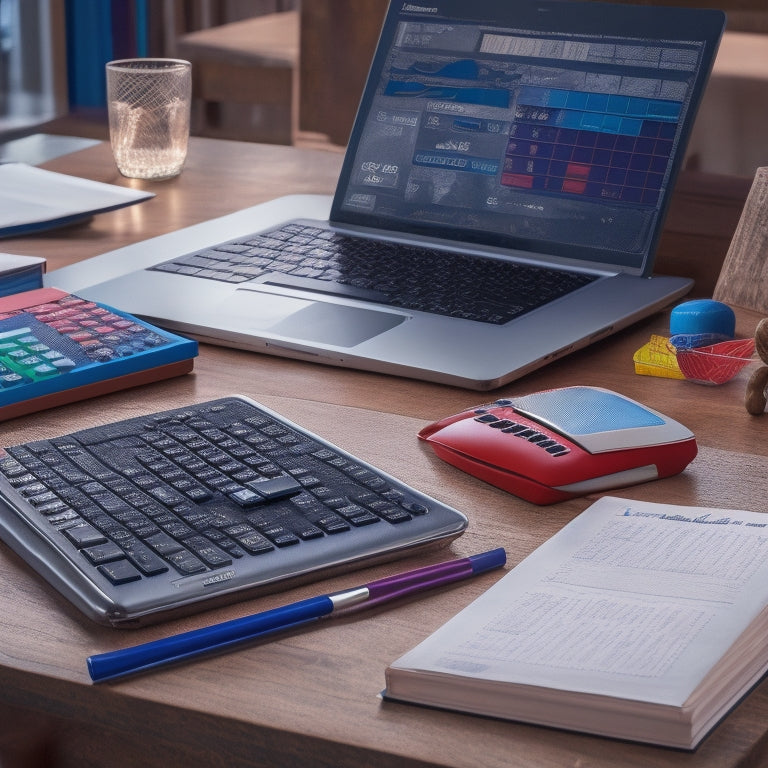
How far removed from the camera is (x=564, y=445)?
2.33ft

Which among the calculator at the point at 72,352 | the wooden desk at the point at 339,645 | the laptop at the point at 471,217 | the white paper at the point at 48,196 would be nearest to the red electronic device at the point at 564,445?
the wooden desk at the point at 339,645

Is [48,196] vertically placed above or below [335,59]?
below

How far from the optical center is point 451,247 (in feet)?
3.88

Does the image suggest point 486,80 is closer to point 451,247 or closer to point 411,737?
point 451,247

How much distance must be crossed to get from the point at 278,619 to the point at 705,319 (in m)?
0.51

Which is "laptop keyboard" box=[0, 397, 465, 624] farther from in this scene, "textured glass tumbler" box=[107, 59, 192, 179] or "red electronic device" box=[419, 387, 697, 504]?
"textured glass tumbler" box=[107, 59, 192, 179]

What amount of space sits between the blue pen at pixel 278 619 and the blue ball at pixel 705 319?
39cm

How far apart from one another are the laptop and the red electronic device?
135 millimetres

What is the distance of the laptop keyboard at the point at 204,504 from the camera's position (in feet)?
1.91

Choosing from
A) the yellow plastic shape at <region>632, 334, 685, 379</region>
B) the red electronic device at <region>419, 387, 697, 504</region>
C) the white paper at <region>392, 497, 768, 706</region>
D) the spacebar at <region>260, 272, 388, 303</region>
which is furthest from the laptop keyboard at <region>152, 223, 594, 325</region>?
the white paper at <region>392, 497, 768, 706</region>

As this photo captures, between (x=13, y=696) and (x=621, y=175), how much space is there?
0.78 meters

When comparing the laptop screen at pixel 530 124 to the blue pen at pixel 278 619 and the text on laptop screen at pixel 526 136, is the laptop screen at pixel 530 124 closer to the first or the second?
the text on laptop screen at pixel 526 136

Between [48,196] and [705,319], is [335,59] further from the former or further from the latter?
[705,319]

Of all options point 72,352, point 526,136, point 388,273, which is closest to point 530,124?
point 526,136
